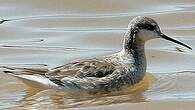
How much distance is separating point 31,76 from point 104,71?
1.09 metres

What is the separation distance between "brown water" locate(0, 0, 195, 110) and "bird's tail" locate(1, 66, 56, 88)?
0.16 metres

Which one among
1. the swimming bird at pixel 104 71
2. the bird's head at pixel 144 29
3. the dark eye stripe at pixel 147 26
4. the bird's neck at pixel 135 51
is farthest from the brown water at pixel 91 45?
the dark eye stripe at pixel 147 26

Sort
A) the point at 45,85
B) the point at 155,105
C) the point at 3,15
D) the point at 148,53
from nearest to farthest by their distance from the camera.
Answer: the point at 155,105 → the point at 45,85 → the point at 148,53 → the point at 3,15

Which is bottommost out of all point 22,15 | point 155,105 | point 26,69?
point 155,105

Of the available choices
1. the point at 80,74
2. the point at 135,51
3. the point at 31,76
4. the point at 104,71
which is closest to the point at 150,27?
the point at 135,51

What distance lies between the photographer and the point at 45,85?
1104cm

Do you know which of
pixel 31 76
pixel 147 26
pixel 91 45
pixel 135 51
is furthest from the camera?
pixel 91 45

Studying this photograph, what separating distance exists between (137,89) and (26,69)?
1684 mm

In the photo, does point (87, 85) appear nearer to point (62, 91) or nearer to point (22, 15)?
point (62, 91)

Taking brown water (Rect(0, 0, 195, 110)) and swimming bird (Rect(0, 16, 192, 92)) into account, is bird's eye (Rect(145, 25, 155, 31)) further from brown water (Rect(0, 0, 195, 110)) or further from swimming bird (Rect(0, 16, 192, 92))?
brown water (Rect(0, 0, 195, 110))

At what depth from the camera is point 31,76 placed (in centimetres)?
1095

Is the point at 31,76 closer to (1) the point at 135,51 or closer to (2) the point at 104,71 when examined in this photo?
(2) the point at 104,71

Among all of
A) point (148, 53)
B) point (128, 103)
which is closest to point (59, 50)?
point (148, 53)

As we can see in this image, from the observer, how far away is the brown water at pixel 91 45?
10758 mm
